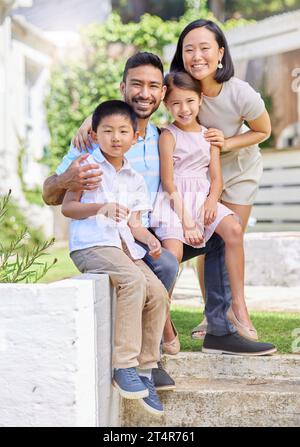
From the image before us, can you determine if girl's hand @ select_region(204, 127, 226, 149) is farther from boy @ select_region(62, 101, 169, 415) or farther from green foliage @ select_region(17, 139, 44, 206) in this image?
green foliage @ select_region(17, 139, 44, 206)

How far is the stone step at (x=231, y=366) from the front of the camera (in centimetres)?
385

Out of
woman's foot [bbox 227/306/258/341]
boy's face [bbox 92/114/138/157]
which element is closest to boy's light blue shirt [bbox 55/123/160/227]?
boy's face [bbox 92/114/138/157]

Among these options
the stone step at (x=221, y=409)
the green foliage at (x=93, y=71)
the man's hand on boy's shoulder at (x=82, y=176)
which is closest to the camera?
the man's hand on boy's shoulder at (x=82, y=176)

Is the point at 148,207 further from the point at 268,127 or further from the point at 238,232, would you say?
the point at 268,127

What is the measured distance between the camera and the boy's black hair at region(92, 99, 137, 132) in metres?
3.49

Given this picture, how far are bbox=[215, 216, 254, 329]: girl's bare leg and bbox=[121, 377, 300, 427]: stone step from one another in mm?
529

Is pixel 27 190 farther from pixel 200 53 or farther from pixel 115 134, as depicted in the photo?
pixel 115 134

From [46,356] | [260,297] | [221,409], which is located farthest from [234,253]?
[260,297]

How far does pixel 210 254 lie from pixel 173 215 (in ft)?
1.23

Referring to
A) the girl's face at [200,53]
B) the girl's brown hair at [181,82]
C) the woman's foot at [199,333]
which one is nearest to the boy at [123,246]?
the girl's brown hair at [181,82]

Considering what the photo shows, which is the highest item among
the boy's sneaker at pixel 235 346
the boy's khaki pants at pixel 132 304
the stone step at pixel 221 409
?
the boy's khaki pants at pixel 132 304

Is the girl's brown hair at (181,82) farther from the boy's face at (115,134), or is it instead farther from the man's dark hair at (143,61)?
the boy's face at (115,134)

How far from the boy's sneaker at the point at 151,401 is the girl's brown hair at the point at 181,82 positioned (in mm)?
1288

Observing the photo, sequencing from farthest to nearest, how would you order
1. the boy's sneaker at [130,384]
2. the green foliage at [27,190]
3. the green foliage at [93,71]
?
the green foliage at [93,71], the green foliage at [27,190], the boy's sneaker at [130,384]
